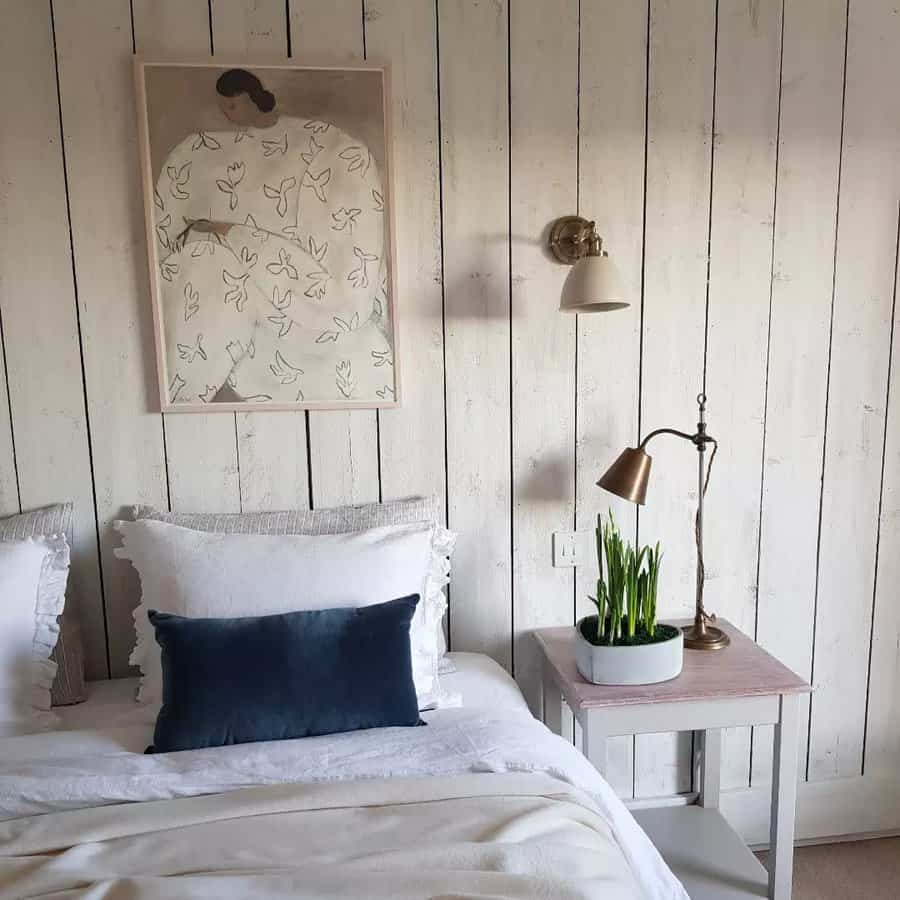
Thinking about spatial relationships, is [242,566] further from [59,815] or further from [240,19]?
[240,19]

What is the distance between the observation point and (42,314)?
189 cm

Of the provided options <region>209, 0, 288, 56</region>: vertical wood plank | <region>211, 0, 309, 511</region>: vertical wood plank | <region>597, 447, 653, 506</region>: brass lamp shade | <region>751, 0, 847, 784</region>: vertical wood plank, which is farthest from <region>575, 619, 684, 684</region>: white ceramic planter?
<region>209, 0, 288, 56</region>: vertical wood plank

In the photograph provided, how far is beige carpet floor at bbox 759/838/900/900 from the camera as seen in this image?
2.07 m

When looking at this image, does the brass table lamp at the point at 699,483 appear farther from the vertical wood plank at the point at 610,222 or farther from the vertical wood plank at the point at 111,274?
the vertical wood plank at the point at 111,274

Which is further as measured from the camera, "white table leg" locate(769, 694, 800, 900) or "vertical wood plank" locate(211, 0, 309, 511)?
Answer: "vertical wood plank" locate(211, 0, 309, 511)

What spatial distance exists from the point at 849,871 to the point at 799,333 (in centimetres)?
149

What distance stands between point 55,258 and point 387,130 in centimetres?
85

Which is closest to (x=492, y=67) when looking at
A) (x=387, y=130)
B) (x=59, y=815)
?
(x=387, y=130)

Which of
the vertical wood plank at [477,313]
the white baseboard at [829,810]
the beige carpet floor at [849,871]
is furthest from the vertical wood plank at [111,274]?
the beige carpet floor at [849,871]

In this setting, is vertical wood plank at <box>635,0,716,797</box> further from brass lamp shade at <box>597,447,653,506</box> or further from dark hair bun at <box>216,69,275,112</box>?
dark hair bun at <box>216,69,275,112</box>

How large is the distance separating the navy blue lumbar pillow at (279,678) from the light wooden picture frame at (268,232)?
0.62 meters

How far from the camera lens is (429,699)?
171 centimetres

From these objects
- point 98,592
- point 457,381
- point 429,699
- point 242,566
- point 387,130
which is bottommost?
point 429,699

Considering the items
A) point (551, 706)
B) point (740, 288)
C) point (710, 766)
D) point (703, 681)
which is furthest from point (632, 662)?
point (740, 288)
